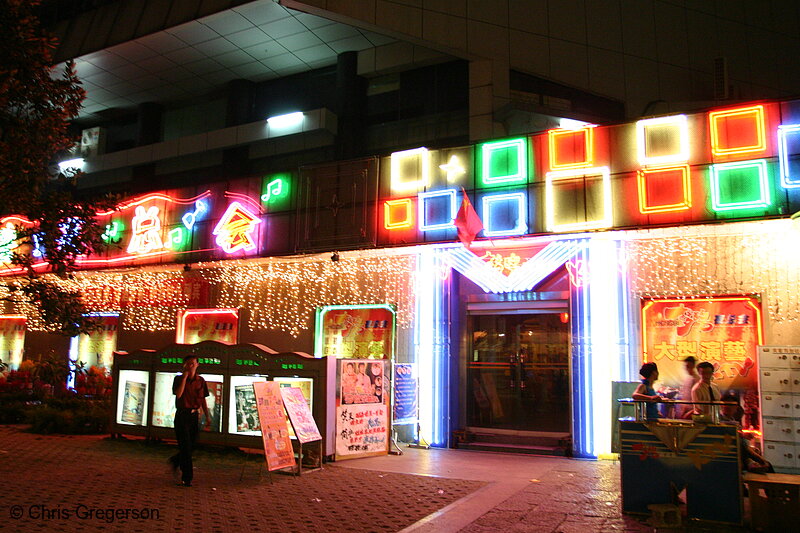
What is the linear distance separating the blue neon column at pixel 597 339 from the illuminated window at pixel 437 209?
2.77m

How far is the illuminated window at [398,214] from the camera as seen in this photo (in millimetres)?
13669

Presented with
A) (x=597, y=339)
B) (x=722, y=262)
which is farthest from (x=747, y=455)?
(x=722, y=262)

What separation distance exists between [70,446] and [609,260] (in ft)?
37.0

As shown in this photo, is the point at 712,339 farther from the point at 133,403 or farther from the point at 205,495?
the point at 133,403

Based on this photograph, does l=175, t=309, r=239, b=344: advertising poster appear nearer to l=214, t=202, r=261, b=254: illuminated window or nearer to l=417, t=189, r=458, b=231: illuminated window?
l=214, t=202, r=261, b=254: illuminated window

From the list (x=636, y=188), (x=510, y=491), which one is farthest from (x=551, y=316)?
(x=510, y=491)

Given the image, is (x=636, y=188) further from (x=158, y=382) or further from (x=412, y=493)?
(x=158, y=382)

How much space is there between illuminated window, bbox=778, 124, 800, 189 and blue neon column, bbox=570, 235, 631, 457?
9.76ft

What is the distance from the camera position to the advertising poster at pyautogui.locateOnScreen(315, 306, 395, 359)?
47.0 feet

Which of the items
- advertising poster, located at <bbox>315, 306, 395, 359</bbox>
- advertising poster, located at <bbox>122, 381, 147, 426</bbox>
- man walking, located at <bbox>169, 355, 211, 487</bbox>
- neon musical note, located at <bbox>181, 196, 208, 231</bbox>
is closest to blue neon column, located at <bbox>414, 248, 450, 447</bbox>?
advertising poster, located at <bbox>315, 306, 395, 359</bbox>

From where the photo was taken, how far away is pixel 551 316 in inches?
523

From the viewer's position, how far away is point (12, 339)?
868 inches

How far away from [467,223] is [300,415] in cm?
486

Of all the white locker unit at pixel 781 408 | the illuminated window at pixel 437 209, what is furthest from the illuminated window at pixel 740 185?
the illuminated window at pixel 437 209
